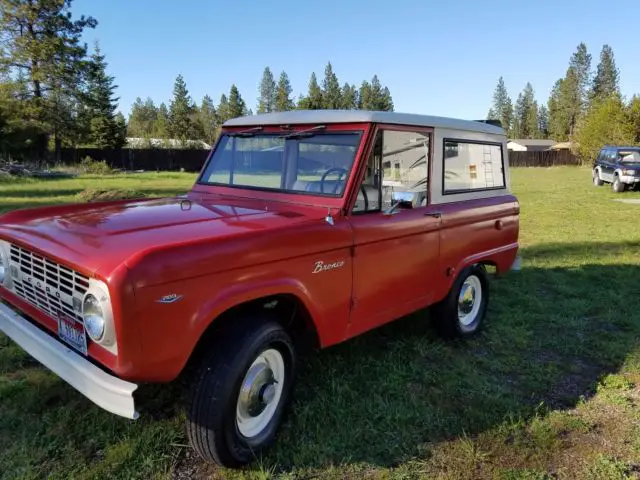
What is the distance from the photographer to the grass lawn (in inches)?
113

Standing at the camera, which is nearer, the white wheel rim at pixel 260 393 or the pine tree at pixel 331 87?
the white wheel rim at pixel 260 393

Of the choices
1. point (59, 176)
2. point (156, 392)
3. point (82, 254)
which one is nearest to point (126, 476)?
point (156, 392)

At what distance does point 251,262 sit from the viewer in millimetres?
2666

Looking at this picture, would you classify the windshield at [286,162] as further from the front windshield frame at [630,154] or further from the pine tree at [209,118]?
the pine tree at [209,118]

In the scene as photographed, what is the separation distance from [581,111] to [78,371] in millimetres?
87173

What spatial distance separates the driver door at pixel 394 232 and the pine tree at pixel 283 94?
71.0m

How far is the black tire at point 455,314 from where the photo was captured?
4.49 metres

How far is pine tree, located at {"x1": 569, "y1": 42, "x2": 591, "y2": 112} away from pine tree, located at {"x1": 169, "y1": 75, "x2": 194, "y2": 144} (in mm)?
57944

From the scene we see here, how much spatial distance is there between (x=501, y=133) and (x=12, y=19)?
128 ft

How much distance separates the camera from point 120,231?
9.03 feet

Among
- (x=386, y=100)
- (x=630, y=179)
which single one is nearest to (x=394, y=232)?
(x=630, y=179)

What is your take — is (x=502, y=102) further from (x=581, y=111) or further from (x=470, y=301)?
(x=470, y=301)

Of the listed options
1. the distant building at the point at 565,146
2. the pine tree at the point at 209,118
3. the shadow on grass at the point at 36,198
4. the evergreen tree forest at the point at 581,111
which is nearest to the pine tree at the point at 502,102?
the evergreen tree forest at the point at 581,111

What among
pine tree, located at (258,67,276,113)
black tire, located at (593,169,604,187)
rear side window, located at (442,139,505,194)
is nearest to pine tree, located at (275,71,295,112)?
pine tree, located at (258,67,276,113)
